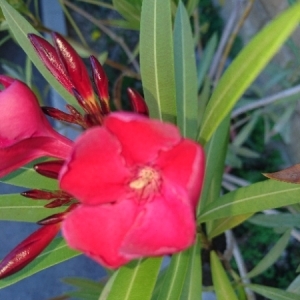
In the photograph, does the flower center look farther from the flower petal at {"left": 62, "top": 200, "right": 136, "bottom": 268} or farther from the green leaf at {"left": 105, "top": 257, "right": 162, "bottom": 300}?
the green leaf at {"left": 105, "top": 257, "right": 162, "bottom": 300}

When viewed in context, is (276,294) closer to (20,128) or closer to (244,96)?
(20,128)

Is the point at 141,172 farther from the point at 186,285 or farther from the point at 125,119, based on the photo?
the point at 186,285

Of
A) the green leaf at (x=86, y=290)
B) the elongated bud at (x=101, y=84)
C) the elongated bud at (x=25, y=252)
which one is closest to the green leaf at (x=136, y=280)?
the elongated bud at (x=25, y=252)

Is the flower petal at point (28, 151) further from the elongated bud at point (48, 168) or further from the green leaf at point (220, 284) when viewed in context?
the green leaf at point (220, 284)

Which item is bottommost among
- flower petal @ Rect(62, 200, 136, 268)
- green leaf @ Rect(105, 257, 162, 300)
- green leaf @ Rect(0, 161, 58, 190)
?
green leaf @ Rect(105, 257, 162, 300)

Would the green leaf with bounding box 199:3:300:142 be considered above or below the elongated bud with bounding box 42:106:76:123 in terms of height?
above

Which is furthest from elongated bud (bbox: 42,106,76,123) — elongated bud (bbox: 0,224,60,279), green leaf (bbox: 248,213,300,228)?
green leaf (bbox: 248,213,300,228)
